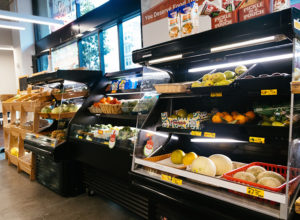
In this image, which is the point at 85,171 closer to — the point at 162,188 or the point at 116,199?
the point at 116,199

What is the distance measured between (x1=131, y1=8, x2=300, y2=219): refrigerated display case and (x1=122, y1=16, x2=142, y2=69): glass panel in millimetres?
2219

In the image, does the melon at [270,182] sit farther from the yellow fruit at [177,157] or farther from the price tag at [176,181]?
the yellow fruit at [177,157]

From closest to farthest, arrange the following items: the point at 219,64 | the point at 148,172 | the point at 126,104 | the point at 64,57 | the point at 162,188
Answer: the point at 162,188
the point at 148,172
the point at 219,64
the point at 126,104
the point at 64,57

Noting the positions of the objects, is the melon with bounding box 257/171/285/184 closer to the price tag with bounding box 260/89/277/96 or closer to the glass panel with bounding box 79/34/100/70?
the price tag with bounding box 260/89/277/96

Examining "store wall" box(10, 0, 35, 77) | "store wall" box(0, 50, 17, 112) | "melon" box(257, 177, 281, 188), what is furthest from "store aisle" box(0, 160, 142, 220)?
"store wall" box(0, 50, 17, 112)

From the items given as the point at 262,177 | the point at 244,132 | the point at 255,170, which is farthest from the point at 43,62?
the point at 262,177

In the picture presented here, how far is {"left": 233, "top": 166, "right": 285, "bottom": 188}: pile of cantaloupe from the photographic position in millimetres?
1516

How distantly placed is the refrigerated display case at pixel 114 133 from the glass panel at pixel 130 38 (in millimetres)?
822

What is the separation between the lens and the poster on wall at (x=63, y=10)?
656 centimetres

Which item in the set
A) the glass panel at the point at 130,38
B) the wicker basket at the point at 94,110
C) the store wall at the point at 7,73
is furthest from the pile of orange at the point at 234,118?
the store wall at the point at 7,73

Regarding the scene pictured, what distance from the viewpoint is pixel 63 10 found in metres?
7.00

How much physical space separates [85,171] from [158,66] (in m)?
2.23

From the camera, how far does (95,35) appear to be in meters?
5.77

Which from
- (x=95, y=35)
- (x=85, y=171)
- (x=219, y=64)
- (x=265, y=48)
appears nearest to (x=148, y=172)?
(x=219, y=64)
